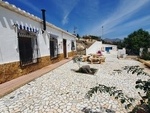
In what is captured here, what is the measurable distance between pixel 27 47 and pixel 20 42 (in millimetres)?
818

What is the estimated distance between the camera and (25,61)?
881 centimetres

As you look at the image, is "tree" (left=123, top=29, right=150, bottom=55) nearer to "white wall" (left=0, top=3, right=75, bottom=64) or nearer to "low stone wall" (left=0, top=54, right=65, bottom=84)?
"low stone wall" (left=0, top=54, right=65, bottom=84)

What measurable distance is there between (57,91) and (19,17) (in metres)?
4.73

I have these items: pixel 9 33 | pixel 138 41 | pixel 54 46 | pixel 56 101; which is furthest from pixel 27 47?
pixel 138 41

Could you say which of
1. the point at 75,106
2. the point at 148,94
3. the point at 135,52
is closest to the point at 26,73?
the point at 75,106

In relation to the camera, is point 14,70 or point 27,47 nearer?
point 14,70

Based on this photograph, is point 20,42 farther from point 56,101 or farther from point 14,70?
point 56,101

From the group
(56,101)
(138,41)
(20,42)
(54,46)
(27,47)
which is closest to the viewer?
(56,101)

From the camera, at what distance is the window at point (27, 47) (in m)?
8.45

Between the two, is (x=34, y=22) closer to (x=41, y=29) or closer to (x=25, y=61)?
(x=41, y=29)

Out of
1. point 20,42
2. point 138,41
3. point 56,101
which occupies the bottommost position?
point 56,101

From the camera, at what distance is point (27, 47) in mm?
9273

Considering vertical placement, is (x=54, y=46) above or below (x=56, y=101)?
above

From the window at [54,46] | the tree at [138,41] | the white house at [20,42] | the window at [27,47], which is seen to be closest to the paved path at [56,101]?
the white house at [20,42]
